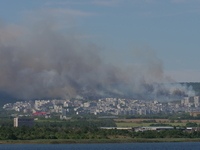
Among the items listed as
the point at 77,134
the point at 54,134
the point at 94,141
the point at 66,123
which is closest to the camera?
the point at 94,141

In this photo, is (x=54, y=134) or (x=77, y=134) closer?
(x=54, y=134)

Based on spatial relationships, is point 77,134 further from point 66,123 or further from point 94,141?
point 66,123

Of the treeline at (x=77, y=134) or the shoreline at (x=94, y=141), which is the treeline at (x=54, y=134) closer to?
the treeline at (x=77, y=134)

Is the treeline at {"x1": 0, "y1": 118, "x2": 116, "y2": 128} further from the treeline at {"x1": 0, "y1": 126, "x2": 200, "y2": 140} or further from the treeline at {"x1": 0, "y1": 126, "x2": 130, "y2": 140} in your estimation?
the treeline at {"x1": 0, "y1": 126, "x2": 200, "y2": 140}

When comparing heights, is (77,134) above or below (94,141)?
above

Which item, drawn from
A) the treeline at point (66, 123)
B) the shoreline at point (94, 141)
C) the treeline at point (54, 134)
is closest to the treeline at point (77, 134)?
the treeline at point (54, 134)

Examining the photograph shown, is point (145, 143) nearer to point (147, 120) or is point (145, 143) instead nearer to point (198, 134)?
point (198, 134)

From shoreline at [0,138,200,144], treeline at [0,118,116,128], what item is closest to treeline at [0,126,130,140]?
shoreline at [0,138,200,144]

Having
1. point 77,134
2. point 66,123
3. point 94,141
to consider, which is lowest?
point 94,141

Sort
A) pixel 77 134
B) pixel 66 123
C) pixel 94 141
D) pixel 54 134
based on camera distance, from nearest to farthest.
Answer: pixel 94 141 → pixel 54 134 → pixel 77 134 → pixel 66 123

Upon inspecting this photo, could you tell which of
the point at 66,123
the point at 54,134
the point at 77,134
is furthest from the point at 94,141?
the point at 66,123

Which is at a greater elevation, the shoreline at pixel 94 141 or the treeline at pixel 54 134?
the treeline at pixel 54 134
